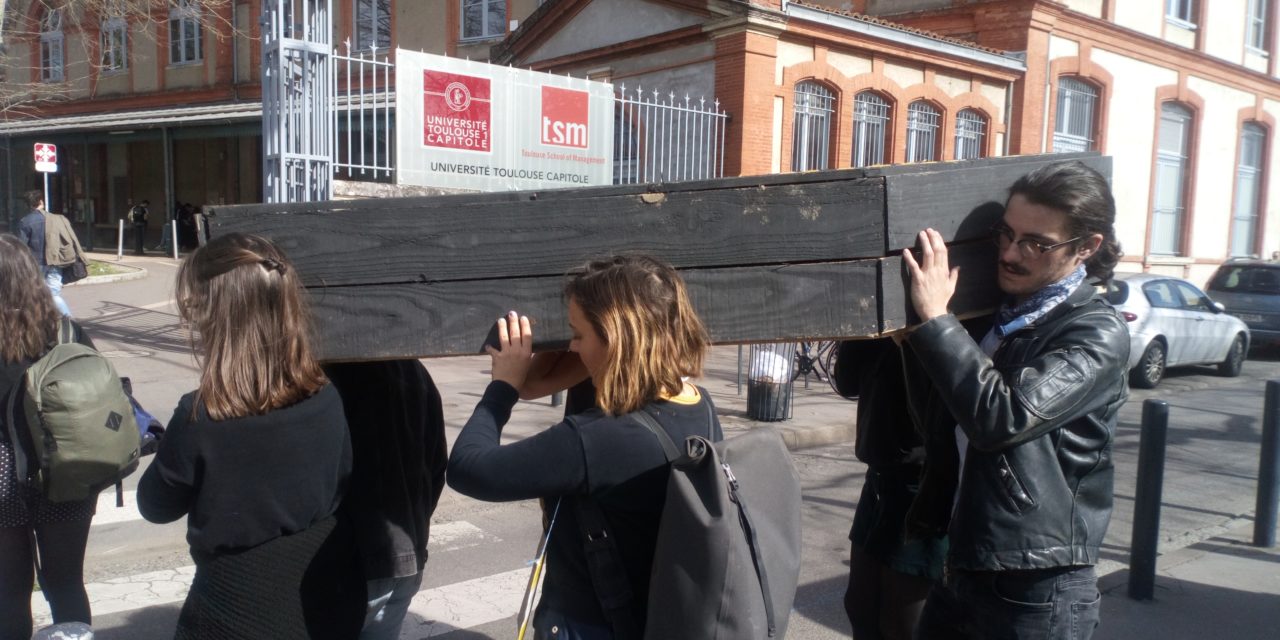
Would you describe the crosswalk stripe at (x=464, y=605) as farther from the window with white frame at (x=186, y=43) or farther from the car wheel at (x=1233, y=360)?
the window with white frame at (x=186, y=43)

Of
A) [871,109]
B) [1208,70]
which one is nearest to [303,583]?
[871,109]

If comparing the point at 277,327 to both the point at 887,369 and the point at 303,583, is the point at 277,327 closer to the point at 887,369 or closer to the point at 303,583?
the point at 303,583

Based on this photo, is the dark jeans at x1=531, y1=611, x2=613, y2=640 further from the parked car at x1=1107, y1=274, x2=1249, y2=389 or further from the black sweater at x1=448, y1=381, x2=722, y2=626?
the parked car at x1=1107, y1=274, x2=1249, y2=389

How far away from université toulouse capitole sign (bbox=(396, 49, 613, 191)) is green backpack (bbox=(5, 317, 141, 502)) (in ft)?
24.0

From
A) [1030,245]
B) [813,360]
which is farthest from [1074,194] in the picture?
[813,360]

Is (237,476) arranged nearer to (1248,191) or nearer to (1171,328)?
(1171,328)

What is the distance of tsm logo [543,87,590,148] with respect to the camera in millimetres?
11695

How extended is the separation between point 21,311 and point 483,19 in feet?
68.8

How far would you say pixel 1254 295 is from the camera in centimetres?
1573

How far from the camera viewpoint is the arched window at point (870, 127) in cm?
1527

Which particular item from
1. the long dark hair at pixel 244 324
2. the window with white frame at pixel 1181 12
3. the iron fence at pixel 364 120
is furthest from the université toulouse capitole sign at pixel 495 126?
the window with white frame at pixel 1181 12

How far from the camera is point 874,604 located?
2756 millimetres

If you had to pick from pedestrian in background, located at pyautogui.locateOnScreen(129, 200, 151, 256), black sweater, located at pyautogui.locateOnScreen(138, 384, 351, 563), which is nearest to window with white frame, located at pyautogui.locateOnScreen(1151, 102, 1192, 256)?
black sweater, located at pyautogui.locateOnScreen(138, 384, 351, 563)

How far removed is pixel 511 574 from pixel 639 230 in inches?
138
